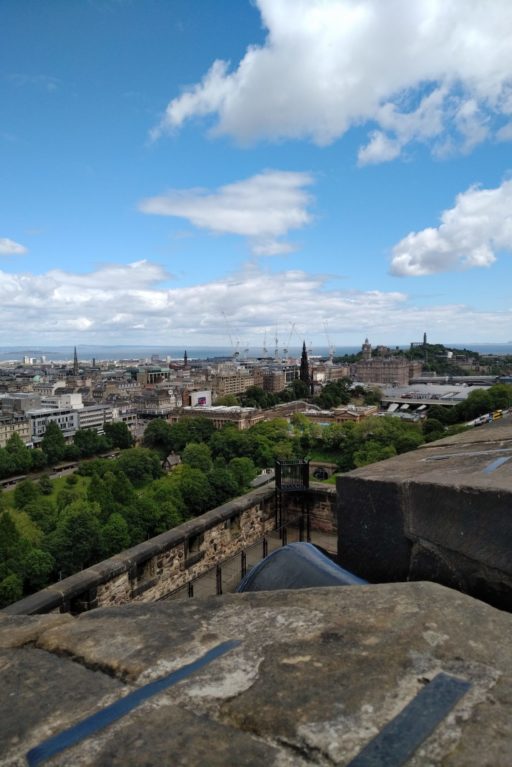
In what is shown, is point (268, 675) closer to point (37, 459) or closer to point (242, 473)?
point (242, 473)

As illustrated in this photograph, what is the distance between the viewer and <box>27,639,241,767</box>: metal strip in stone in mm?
946

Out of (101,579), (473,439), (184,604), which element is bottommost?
(101,579)

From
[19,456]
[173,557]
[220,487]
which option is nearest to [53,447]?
[19,456]

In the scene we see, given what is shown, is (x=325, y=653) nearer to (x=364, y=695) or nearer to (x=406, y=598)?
(x=364, y=695)

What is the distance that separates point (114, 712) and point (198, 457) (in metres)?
40.9

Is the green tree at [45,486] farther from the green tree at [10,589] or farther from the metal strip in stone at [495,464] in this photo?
the metal strip in stone at [495,464]

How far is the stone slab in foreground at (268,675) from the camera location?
0.92 meters

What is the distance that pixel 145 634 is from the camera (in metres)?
1.37

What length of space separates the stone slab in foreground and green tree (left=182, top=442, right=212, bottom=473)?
123ft

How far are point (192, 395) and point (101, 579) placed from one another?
89.9 metres

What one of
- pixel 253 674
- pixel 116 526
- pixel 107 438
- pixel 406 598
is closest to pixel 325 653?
pixel 253 674

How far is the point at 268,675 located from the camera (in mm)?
1141

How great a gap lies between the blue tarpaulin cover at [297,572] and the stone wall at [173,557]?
1783mm

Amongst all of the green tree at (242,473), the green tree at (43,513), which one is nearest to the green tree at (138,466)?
the green tree at (43,513)
